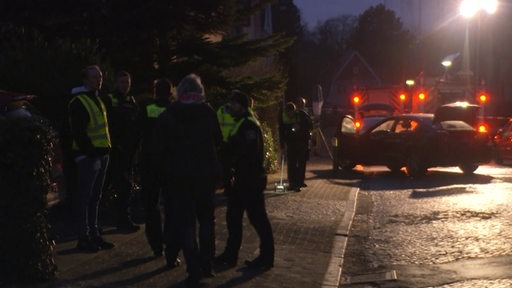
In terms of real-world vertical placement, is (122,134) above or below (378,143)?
above

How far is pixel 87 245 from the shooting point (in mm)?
9125

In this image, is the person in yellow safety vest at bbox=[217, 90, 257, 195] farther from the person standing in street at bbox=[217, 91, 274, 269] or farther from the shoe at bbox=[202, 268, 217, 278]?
the shoe at bbox=[202, 268, 217, 278]

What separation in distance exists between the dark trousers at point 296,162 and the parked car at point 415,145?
13.5 ft

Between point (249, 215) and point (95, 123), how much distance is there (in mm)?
1671

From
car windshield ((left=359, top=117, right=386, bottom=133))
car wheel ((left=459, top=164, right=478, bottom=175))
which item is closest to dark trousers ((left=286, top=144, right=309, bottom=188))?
car wheel ((left=459, top=164, right=478, bottom=175))

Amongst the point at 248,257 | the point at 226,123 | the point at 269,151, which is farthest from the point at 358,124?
the point at 248,257

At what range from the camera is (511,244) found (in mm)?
10234

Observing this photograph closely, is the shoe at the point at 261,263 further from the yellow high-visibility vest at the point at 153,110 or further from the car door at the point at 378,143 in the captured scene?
the car door at the point at 378,143

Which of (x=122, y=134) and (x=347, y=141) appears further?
(x=347, y=141)

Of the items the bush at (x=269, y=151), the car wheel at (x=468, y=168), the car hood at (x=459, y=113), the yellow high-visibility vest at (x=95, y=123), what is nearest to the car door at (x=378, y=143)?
the car wheel at (x=468, y=168)

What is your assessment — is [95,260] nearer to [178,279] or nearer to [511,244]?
[178,279]

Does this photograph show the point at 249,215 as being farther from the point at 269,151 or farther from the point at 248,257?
the point at 269,151

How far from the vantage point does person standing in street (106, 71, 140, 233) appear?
32.3 feet

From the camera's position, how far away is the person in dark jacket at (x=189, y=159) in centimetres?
768
